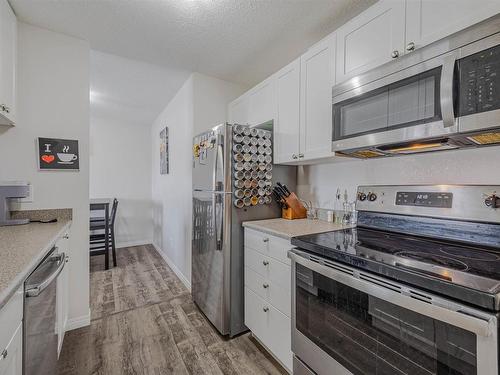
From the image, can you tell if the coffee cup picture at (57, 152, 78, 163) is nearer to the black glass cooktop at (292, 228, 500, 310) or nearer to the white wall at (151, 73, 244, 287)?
the white wall at (151, 73, 244, 287)

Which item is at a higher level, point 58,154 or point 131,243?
point 58,154

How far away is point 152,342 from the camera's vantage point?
71.2 inches

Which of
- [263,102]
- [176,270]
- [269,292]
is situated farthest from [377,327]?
[176,270]

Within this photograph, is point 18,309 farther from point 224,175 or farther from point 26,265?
point 224,175

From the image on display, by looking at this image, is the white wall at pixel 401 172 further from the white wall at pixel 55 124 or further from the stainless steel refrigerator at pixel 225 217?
the white wall at pixel 55 124

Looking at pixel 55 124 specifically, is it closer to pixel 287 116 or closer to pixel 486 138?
pixel 287 116


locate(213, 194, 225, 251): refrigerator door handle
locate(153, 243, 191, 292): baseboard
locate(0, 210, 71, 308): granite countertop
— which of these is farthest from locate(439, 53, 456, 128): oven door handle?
locate(153, 243, 191, 292): baseboard

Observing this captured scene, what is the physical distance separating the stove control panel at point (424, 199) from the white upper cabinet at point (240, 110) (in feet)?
5.06

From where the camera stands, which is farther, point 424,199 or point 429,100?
point 424,199

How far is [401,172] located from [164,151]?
3250 millimetres

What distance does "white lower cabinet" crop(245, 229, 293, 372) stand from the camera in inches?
58.2

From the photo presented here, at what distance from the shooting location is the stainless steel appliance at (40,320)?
34.6 inches

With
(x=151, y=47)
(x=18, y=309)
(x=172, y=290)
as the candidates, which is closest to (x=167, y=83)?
(x=151, y=47)

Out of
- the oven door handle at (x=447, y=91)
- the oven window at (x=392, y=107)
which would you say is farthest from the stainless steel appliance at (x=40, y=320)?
the oven door handle at (x=447, y=91)
